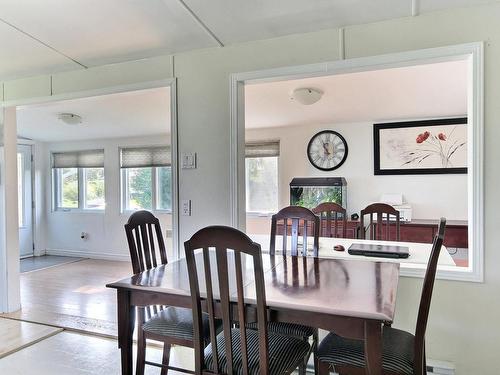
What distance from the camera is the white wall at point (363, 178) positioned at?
411 centimetres

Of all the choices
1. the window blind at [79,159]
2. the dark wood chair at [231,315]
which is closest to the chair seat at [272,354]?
the dark wood chair at [231,315]

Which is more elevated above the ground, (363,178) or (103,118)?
(103,118)

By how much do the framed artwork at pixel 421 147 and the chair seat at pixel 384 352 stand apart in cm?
298

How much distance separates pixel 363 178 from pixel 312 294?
10.6 feet

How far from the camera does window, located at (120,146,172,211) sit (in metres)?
5.47

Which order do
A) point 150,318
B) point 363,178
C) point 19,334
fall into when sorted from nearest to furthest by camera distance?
point 150,318
point 19,334
point 363,178

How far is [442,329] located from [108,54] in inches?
117

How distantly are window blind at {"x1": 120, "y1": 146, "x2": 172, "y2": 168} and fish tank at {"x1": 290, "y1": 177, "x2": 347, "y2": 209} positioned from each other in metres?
2.04

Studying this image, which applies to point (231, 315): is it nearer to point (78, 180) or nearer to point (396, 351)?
point (396, 351)

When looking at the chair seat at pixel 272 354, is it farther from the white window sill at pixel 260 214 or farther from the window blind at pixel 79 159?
the window blind at pixel 79 159

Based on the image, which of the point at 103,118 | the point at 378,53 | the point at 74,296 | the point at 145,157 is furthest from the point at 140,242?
the point at 145,157

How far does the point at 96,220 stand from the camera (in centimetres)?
585

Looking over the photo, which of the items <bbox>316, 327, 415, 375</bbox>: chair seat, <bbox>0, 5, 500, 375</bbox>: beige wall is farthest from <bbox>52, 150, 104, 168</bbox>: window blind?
<bbox>316, 327, 415, 375</bbox>: chair seat

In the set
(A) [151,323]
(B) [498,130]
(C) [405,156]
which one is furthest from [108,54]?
(C) [405,156]
